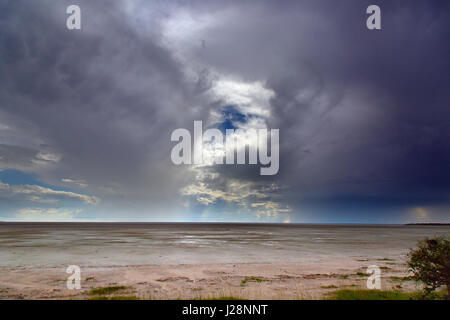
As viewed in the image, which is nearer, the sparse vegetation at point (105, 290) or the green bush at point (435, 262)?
the green bush at point (435, 262)

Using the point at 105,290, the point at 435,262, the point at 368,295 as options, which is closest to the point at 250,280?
the point at 368,295

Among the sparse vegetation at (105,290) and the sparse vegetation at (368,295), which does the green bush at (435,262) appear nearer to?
the sparse vegetation at (368,295)

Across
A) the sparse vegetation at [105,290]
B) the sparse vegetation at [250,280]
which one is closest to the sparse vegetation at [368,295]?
the sparse vegetation at [250,280]

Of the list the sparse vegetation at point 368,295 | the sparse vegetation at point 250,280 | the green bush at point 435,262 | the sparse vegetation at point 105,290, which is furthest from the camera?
the sparse vegetation at point 250,280

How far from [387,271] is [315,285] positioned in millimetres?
7772

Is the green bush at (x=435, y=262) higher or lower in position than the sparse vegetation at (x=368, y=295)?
higher

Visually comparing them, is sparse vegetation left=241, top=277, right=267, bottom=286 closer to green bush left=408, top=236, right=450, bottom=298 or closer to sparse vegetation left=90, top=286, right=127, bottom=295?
sparse vegetation left=90, top=286, right=127, bottom=295

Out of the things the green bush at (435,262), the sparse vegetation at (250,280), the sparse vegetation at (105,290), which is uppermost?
the green bush at (435,262)

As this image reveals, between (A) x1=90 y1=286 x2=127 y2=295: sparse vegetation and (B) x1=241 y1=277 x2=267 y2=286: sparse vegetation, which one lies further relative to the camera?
(B) x1=241 y1=277 x2=267 y2=286: sparse vegetation

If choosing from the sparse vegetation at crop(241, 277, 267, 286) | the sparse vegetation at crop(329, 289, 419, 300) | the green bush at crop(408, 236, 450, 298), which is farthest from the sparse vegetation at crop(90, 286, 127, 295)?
the green bush at crop(408, 236, 450, 298)
